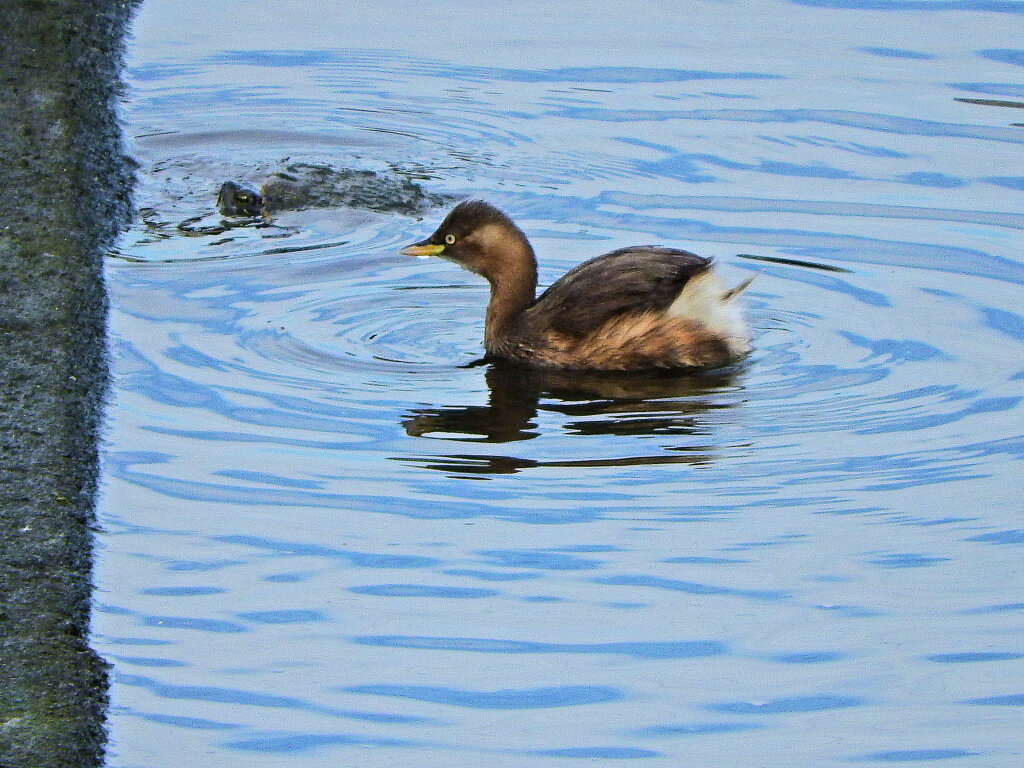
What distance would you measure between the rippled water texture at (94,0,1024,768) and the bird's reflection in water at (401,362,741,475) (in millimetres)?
31

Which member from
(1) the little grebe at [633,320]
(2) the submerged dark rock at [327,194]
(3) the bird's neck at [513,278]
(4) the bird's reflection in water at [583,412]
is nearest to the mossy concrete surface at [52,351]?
(2) the submerged dark rock at [327,194]

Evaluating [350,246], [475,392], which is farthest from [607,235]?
[475,392]

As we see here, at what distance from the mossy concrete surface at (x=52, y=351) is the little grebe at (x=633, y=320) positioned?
6.39 feet

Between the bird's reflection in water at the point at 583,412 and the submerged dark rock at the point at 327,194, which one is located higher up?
the submerged dark rock at the point at 327,194

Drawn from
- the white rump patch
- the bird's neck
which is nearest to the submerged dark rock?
the bird's neck

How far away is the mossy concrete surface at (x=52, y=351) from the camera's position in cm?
510

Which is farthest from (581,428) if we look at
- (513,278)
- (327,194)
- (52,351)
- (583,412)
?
(327,194)

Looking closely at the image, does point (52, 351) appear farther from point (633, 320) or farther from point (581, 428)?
point (633, 320)

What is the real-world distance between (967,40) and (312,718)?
9.17m

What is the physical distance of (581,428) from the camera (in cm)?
762

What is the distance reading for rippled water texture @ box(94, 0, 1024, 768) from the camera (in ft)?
17.4

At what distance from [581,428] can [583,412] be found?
0.28 meters

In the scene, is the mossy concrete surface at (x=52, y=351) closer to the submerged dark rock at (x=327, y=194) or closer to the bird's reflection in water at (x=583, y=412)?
the submerged dark rock at (x=327, y=194)

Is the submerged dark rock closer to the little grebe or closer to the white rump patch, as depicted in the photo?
the little grebe
